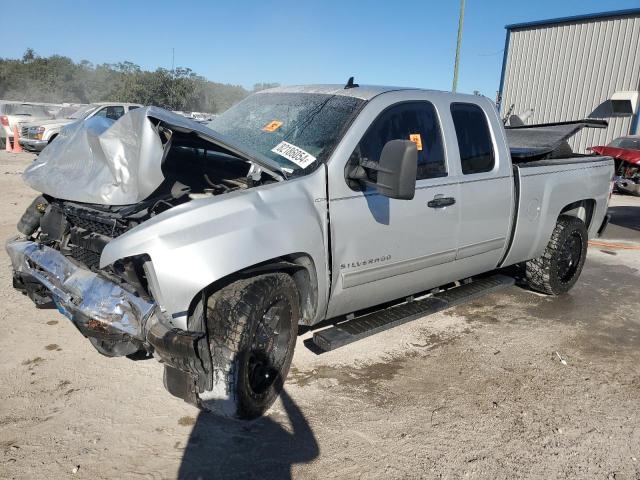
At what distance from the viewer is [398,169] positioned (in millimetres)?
3070

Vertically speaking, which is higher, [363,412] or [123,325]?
[123,325]

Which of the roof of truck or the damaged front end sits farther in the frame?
the roof of truck

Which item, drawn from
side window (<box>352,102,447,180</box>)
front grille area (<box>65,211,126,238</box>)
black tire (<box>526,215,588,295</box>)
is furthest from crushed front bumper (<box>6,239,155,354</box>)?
black tire (<box>526,215,588,295</box>)

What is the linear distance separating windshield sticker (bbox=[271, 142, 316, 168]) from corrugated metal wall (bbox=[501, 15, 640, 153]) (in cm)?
1957

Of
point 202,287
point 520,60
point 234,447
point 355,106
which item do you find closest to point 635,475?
point 234,447

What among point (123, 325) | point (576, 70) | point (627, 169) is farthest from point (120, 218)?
point (576, 70)

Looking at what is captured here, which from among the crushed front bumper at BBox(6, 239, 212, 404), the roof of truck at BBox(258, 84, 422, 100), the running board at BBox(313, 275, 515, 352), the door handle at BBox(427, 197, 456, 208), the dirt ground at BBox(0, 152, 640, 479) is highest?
the roof of truck at BBox(258, 84, 422, 100)

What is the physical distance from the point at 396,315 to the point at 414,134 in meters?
1.35

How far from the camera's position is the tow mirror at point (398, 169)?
306 centimetres

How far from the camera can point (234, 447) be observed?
114 inches

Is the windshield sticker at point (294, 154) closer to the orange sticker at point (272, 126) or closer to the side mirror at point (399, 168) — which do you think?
the orange sticker at point (272, 126)

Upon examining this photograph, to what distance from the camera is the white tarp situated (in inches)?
121

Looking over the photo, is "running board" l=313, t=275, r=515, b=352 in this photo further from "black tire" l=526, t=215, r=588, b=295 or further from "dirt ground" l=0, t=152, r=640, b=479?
"black tire" l=526, t=215, r=588, b=295

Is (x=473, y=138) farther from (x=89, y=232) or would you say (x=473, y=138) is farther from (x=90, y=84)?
(x=90, y=84)
